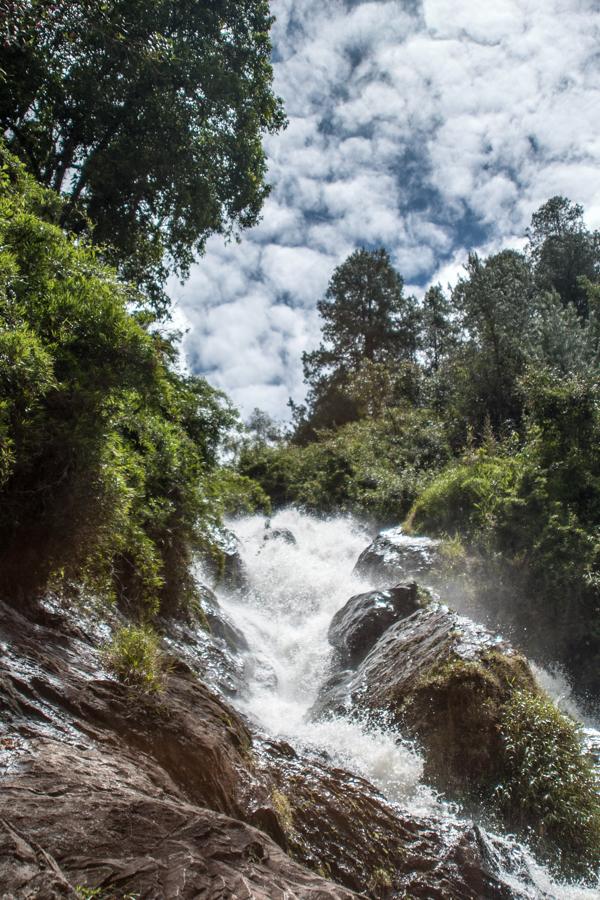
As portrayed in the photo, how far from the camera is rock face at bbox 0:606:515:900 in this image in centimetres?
192

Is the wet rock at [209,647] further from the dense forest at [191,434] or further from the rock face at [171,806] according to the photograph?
the rock face at [171,806]

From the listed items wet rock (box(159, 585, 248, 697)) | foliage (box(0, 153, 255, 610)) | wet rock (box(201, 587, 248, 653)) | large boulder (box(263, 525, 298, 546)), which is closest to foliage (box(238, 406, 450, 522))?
large boulder (box(263, 525, 298, 546))

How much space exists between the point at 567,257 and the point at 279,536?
28.2m

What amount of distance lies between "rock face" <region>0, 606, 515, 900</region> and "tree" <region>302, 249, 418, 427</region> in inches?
1212

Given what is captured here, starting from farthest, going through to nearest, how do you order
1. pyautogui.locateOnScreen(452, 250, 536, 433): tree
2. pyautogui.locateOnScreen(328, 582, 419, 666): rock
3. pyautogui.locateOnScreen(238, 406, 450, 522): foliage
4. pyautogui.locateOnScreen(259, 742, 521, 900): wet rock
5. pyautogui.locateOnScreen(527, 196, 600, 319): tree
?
pyautogui.locateOnScreen(527, 196, 600, 319): tree → pyautogui.locateOnScreen(452, 250, 536, 433): tree → pyautogui.locateOnScreen(238, 406, 450, 522): foliage → pyautogui.locateOnScreen(328, 582, 419, 666): rock → pyautogui.locateOnScreen(259, 742, 521, 900): wet rock

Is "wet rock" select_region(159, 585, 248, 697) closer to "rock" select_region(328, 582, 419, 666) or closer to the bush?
"rock" select_region(328, 582, 419, 666)

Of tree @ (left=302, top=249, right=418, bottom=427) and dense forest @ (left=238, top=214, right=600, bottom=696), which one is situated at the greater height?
tree @ (left=302, top=249, right=418, bottom=427)

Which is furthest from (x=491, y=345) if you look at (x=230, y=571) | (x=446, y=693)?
(x=446, y=693)

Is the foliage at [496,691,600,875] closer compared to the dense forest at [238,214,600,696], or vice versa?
the foliage at [496,691,600,875]

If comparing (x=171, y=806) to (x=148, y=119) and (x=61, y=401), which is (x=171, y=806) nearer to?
(x=61, y=401)

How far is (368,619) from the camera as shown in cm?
902

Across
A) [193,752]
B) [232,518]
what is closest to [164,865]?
[193,752]

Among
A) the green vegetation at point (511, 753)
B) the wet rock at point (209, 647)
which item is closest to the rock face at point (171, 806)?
the green vegetation at point (511, 753)

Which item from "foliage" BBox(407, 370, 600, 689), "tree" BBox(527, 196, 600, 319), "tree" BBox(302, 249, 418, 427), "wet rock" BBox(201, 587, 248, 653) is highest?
"tree" BBox(527, 196, 600, 319)
